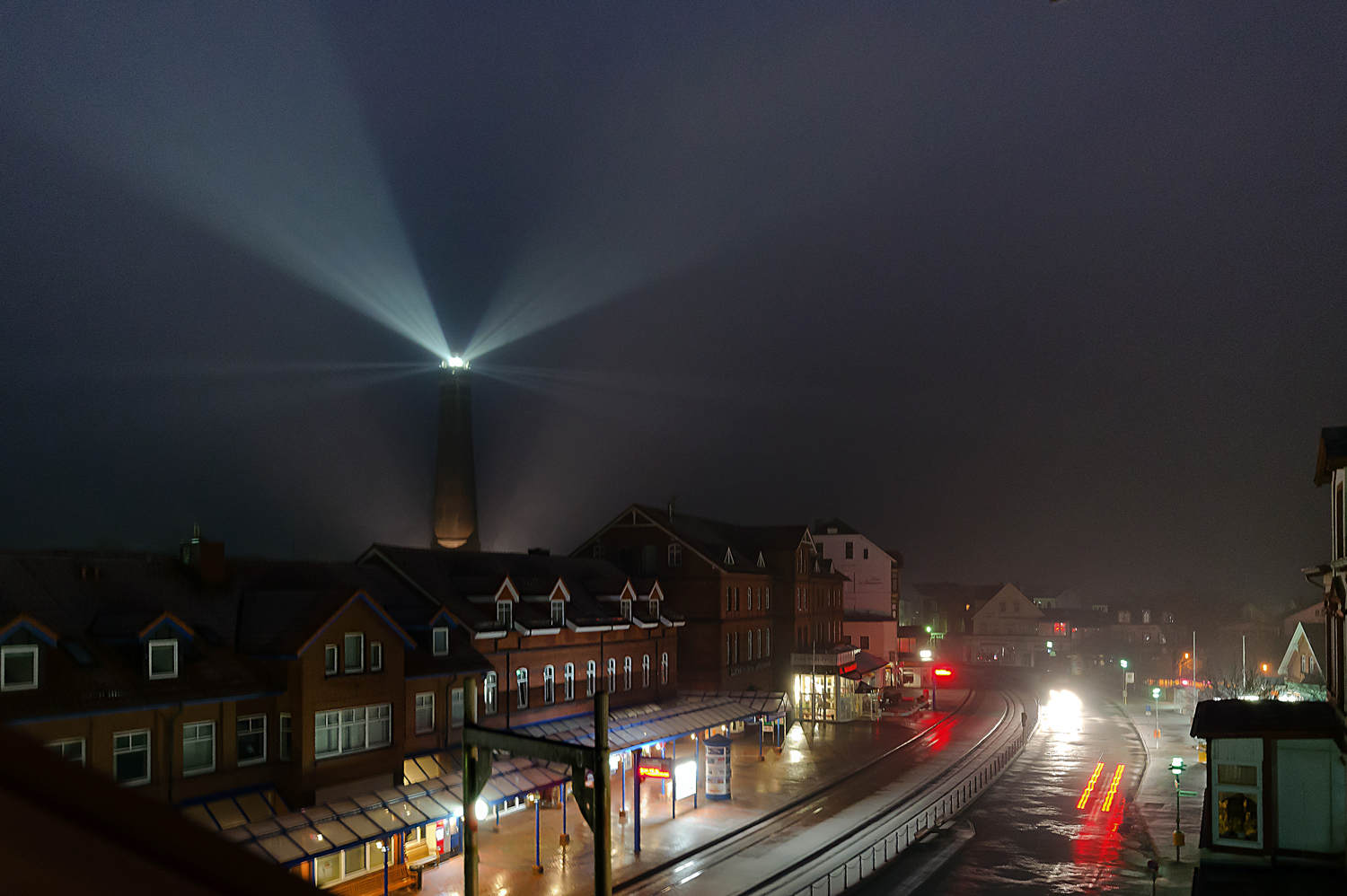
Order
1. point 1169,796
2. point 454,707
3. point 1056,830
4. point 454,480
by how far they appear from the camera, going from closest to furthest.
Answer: point 454,707 → point 1056,830 → point 1169,796 → point 454,480

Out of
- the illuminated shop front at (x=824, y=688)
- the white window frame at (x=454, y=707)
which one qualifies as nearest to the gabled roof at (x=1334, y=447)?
the white window frame at (x=454, y=707)

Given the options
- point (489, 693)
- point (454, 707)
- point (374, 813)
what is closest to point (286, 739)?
point (374, 813)

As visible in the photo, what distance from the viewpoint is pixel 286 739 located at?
1135 inches

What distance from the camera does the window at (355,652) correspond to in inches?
1219

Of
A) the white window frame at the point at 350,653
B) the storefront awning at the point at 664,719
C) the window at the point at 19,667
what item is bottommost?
the storefront awning at the point at 664,719

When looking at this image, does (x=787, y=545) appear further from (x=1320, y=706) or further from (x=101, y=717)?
(x=101, y=717)

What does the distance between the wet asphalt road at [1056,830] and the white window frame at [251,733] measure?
18.6 metres

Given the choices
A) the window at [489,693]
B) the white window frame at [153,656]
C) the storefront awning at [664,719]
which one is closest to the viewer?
the white window frame at [153,656]

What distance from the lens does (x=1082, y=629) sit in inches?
5015

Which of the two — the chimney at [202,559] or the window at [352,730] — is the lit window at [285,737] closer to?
the window at [352,730]

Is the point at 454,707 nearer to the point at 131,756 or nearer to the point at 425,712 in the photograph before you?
the point at 425,712

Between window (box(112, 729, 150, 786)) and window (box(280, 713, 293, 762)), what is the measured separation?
4151mm

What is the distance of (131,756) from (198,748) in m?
1.90

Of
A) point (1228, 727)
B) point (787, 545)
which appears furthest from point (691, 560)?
point (1228, 727)
